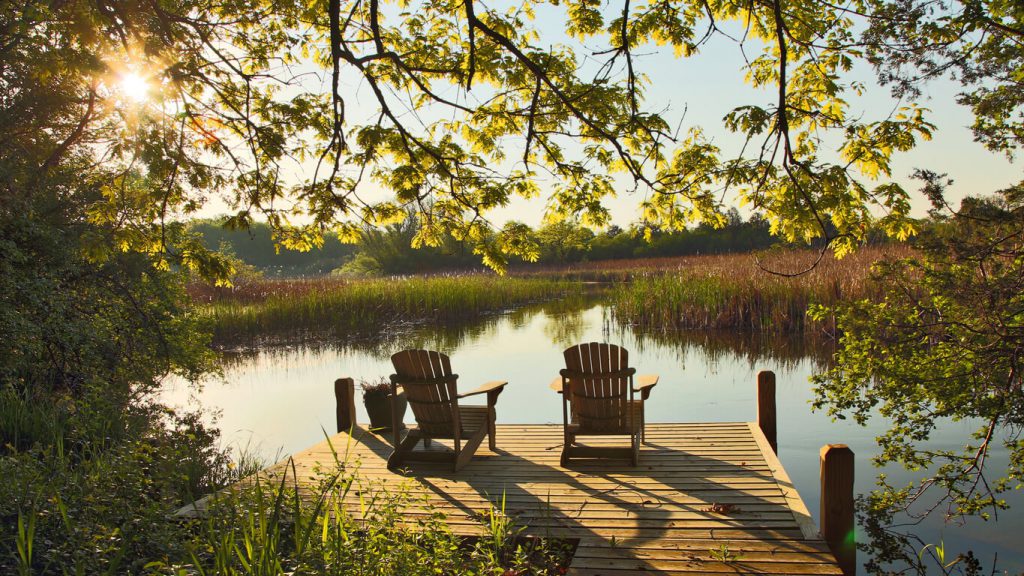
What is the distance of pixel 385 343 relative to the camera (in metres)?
15.7

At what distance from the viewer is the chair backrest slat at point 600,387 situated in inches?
212

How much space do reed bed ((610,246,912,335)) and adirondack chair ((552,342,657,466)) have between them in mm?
7700

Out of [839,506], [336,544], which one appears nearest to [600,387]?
[839,506]

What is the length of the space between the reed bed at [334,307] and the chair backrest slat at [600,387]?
11.3 meters

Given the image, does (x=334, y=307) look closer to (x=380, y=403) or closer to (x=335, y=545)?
(x=380, y=403)

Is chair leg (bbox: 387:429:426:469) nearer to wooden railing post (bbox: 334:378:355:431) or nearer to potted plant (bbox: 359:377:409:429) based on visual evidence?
potted plant (bbox: 359:377:409:429)

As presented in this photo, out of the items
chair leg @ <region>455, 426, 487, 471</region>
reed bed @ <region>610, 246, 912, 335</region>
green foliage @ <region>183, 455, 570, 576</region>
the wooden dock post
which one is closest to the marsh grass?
green foliage @ <region>183, 455, 570, 576</region>

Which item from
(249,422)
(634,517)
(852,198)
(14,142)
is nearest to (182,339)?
(249,422)

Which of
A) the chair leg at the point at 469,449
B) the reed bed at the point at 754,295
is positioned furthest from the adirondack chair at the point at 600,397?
the reed bed at the point at 754,295

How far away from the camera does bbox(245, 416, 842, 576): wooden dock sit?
12.2ft

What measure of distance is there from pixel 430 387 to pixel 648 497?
177cm

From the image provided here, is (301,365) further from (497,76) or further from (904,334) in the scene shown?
(904,334)

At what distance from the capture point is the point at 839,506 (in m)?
3.75

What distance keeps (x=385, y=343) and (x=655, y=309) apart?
5.96m
